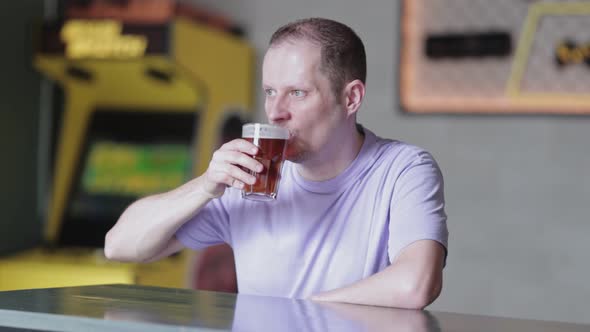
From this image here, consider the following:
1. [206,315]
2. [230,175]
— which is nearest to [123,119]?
[230,175]

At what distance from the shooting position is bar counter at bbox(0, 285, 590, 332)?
4.10ft

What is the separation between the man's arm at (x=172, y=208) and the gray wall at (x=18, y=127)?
180cm

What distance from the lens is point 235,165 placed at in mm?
1737

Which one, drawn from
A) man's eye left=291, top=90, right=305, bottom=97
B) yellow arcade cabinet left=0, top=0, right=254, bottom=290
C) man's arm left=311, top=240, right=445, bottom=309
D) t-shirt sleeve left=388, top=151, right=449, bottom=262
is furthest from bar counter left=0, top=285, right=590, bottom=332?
yellow arcade cabinet left=0, top=0, right=254, bottom=290

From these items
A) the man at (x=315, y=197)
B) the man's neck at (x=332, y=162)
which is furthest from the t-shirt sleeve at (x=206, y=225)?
the man's neck at (x=332, y=162)

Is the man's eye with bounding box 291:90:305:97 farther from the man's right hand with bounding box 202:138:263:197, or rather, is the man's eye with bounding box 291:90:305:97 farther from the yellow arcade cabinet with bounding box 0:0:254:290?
the yellow arcade cabinet with bounding box 0:0:254:290

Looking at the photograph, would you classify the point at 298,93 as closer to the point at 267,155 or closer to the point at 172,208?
the point at 267,155

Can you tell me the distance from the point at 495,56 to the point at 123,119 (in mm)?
1642

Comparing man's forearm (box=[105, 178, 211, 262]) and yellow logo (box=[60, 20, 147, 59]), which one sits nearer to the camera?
man's forearm (box=[105, 178, 211, 262])

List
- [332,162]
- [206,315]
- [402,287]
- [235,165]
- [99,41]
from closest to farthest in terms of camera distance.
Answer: [206,315], [402,287], [235,165], [332,162], [99,41]

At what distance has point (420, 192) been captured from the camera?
5.96ft

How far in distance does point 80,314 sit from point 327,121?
2.66 feet

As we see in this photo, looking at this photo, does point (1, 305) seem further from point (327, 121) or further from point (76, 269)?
point (76, 269)

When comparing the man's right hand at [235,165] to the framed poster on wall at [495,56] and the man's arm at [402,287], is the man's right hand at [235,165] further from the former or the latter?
the framed poster on wall at [495,56]
